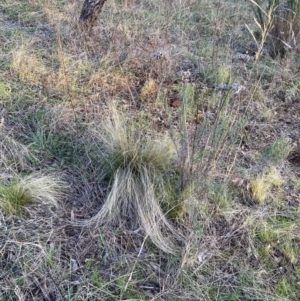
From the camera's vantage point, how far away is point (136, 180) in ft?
8.26

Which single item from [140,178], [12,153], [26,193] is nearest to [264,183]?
[140,178]

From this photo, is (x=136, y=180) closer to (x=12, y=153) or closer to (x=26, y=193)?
(x=26, y=193)

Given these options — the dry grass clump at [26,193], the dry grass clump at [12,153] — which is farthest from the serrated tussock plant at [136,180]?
the dry grass clump at [12,153]

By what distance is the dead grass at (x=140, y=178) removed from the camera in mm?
2182

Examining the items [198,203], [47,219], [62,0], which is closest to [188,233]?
[198,203]

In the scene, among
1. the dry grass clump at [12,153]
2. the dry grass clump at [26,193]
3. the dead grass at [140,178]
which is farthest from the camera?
the dry grass clump at [12,153]

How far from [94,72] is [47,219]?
152 cm

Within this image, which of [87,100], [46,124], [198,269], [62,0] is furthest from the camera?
[62,0]

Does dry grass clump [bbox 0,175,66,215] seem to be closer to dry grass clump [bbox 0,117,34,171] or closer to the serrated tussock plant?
dry grass clump [bbox 0,117,34,171]

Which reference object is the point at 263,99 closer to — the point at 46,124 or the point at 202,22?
the point at 202,22

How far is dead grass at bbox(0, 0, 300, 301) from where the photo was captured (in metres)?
2.18

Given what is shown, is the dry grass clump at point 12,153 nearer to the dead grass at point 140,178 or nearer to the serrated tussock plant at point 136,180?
the dead grass at point 140,178

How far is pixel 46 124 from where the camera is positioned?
2.97 metres

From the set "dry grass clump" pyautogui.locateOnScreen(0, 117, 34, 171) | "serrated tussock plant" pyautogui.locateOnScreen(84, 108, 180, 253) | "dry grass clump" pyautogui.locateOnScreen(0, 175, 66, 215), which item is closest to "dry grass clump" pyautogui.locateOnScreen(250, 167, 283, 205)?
"serrated tussock plant" pyautogui.locateOnScreen(84, 108, 180, 253)
